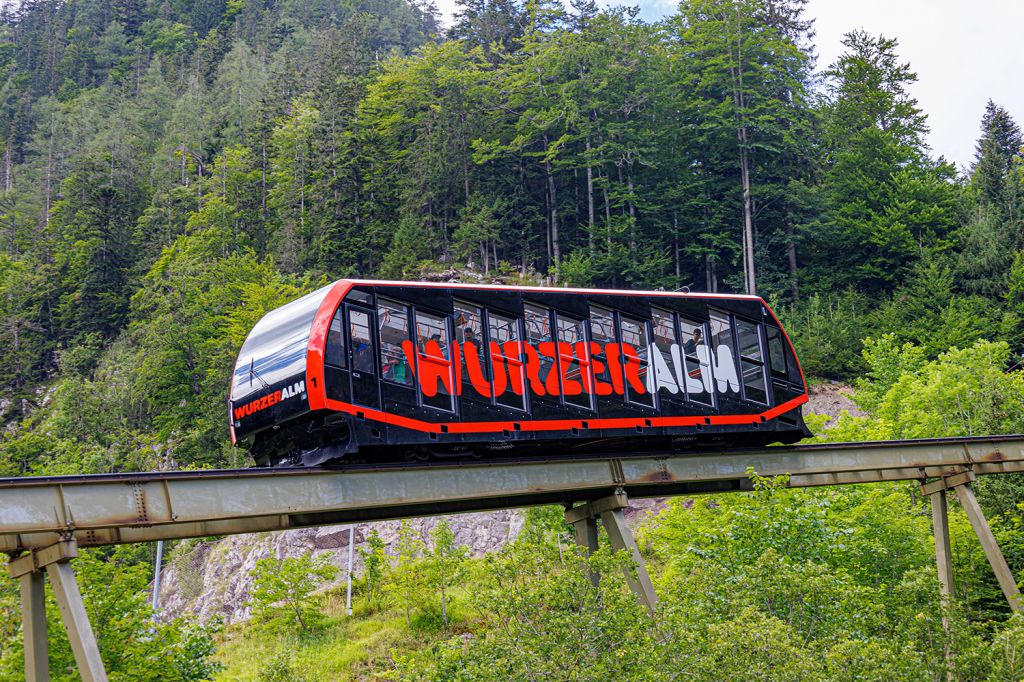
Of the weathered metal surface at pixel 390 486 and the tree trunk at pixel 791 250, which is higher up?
the tree trunk at pixel 791 250

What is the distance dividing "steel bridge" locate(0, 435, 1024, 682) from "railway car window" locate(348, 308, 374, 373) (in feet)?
6.99

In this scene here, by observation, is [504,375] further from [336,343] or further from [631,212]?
[631,212]

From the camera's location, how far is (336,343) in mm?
17719

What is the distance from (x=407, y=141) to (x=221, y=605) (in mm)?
36437

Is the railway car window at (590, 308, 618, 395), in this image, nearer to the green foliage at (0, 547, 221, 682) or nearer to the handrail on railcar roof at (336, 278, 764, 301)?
the handrail on railcar roof at (336, 278, 764, 301)

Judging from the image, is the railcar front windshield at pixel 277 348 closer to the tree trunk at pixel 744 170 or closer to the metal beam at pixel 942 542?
the metal beam at pixel 942 542

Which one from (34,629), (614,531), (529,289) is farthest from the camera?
(529,289)

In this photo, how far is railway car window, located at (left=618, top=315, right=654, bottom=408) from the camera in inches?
844


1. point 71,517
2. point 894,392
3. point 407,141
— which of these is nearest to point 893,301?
point 894,392

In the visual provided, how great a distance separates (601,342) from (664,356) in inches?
66.0

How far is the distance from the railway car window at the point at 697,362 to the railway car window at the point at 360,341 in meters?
7.27

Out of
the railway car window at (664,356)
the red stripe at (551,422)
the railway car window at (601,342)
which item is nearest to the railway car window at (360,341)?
the red stripe at (551,422)

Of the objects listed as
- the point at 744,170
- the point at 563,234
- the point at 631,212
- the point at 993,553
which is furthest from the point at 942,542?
the point at 563,234

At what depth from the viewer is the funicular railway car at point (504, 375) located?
58.6 feet
